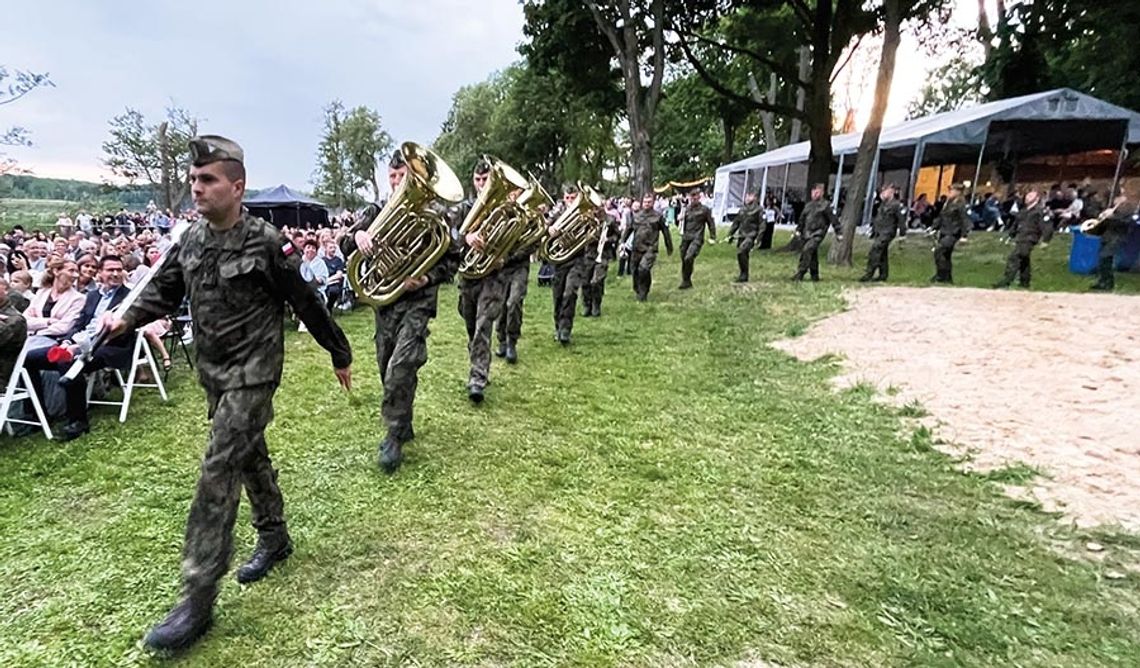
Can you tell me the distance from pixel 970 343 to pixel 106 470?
324 inches

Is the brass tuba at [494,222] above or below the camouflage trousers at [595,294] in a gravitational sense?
above

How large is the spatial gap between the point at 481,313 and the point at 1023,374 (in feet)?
17.2

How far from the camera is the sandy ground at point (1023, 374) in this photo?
4340mm

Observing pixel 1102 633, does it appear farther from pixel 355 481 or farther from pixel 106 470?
pixel 106 470

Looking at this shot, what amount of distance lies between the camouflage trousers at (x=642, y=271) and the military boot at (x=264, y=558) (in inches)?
Result: 356

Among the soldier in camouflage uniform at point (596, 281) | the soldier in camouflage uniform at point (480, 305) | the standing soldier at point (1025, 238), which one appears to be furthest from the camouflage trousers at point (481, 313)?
the standing soldier at point (1025, 238)

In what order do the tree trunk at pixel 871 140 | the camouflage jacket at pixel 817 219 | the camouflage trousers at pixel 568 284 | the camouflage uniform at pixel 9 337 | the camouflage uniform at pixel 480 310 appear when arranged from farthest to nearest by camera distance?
1. the tree trunk at pixel 871 140
2. the camouflage jacket at pixel 817 219
3. the camouflage trousers at pixel 568 284
4. the camouflage uniform at pixel 480 310
5. the camouflage uniform at pixel 9 337

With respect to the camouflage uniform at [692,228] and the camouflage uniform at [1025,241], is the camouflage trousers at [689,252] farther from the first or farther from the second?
the camouflage uniform at [1025,241]

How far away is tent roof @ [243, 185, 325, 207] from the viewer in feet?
80.8

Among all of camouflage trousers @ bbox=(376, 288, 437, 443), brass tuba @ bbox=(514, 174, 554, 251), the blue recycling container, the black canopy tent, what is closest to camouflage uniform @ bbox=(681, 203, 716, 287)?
brass tuba @ bbox=(514, 174, 554, 251)

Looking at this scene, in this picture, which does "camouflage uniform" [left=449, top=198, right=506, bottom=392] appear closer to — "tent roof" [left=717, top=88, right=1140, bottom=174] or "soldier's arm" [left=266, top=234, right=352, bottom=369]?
"soldier's arm" [left=266, top=234, right=352, bottom=369]

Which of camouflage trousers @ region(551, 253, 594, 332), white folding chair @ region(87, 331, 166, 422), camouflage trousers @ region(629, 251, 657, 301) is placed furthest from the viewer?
camouflage trousers @ region(629, 251, 657, 301)

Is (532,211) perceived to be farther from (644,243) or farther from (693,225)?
(693,225)

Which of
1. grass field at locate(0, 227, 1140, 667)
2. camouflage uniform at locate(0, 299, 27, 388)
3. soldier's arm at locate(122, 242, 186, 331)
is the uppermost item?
soldier's arm at locate(122, 242, 186, 331)
